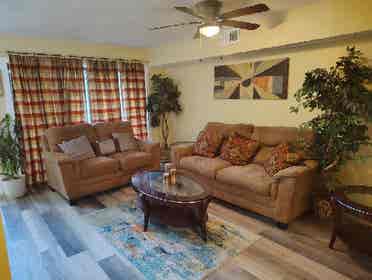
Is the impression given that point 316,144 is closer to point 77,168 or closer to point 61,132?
point 77,168

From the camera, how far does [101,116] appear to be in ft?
15.3

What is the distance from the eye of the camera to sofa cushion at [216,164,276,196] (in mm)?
2695

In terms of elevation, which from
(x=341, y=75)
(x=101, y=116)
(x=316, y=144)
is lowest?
(x=316, y=144)

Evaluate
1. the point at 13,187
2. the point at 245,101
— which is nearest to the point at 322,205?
the point at 245,101

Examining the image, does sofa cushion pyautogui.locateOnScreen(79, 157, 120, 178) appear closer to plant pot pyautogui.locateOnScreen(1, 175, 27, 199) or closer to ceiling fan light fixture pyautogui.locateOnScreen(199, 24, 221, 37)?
plant pot pyautogui.locateOnScreen(1, 175, 27, 199)

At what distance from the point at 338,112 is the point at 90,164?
10.3 ft

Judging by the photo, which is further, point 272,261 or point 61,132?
point 61,132

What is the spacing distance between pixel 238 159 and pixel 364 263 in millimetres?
1707

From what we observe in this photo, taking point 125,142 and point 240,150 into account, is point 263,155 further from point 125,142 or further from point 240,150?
point 125,142

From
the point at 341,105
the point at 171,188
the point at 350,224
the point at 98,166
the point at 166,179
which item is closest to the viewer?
the point at 350,224

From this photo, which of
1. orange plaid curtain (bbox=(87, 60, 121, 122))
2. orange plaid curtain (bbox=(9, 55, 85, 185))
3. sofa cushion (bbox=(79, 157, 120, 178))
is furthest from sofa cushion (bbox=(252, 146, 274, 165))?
orange plaid curtain (bbox=(9, 55, 85, 185))

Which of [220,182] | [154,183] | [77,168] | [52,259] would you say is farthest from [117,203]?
[220,182]

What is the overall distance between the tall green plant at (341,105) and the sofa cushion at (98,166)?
2711 millimetres

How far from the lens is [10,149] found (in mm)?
3504
